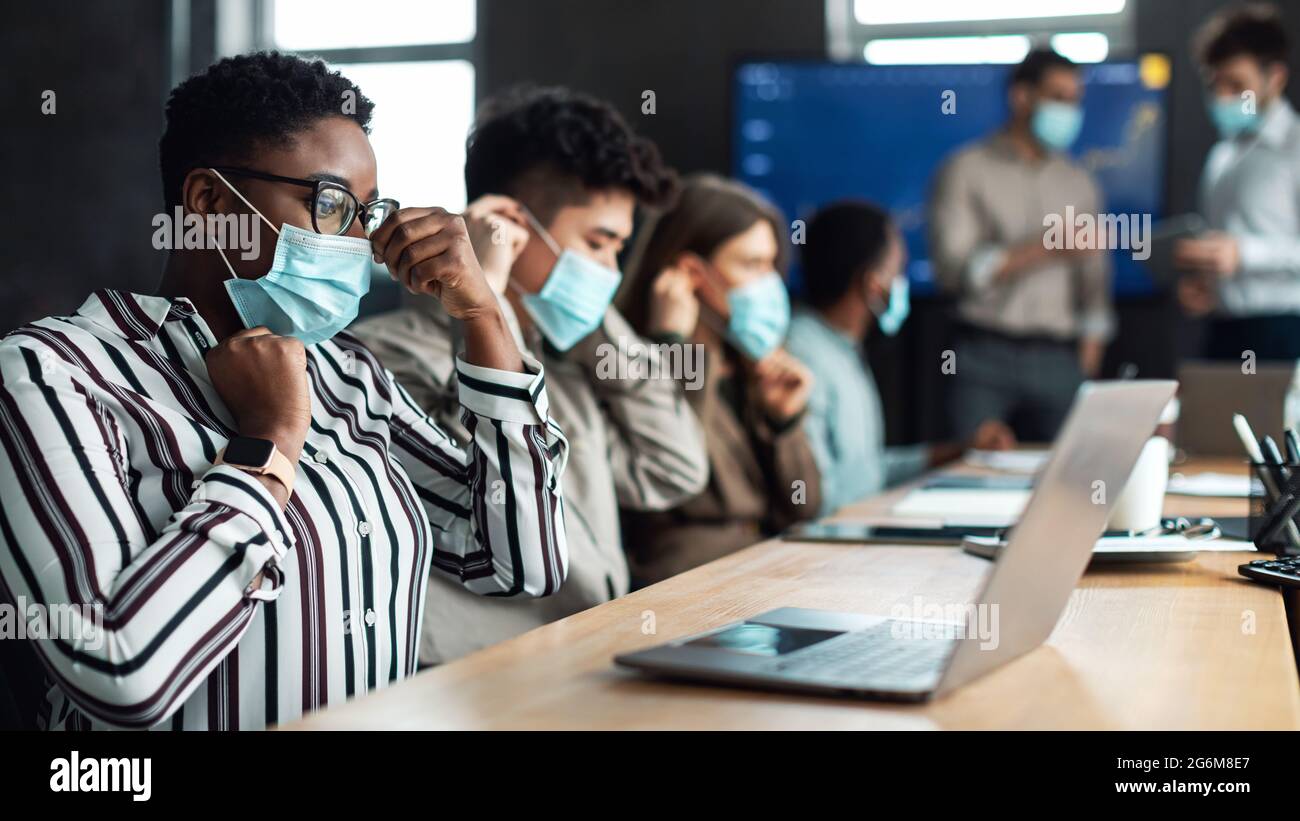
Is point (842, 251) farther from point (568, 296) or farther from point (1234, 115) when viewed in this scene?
point (568, 296)

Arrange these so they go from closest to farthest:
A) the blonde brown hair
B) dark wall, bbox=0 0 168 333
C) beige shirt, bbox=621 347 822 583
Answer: beige shirt, bbox=621 347 822 583 → the blonde brown hair → dark wall, bbox=0 0 168 333

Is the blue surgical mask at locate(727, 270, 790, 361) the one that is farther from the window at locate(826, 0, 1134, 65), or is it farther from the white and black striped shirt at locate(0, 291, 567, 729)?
the window at locate(826, 0, 1134, 65)

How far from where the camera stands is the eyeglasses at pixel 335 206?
1.14 metres

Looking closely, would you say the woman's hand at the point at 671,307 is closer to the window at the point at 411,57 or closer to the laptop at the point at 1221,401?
the laptop at the point at 1221,401

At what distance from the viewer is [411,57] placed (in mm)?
4828

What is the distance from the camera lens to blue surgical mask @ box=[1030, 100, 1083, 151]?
3.98 m

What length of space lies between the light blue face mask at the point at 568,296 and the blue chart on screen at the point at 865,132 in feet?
8.32

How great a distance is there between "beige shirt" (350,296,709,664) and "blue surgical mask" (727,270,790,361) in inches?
16.5

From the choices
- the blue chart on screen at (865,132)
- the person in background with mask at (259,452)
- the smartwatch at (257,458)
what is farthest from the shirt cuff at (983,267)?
the smartwatch at (257,458)

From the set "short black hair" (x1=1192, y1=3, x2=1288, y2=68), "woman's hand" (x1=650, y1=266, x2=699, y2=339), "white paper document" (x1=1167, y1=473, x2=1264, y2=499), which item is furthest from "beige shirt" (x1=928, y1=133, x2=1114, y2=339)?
"woman's hand" (x1=650, y1=266, x2=699, y2=339)

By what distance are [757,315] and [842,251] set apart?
0.61 metres

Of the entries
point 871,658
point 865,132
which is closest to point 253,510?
point 871,658

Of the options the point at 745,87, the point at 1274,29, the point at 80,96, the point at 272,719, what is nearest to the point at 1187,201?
the point at 1274,29

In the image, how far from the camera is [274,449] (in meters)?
0.99
